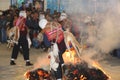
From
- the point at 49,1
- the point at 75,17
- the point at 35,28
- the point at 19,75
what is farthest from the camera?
the point at 49,1

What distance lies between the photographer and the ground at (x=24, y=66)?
36.4 ft

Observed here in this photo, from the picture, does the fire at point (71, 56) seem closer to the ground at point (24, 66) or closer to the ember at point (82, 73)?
the ember at point (82, 73)

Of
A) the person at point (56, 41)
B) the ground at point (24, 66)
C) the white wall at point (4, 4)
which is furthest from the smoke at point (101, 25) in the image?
the white wall at point (4, 4)

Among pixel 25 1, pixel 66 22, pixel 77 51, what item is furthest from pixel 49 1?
pixel 77 51

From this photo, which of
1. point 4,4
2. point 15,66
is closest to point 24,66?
point 15,66

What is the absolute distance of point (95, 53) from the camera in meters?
13.3

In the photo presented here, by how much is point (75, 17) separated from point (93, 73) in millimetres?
6210

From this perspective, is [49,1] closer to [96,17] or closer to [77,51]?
[96,17]

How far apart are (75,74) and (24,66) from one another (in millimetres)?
3359

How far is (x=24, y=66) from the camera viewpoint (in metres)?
12.6

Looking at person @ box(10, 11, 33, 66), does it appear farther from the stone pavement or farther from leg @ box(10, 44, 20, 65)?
the stone pavement

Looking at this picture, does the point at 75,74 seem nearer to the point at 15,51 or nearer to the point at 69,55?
the point at 69,55

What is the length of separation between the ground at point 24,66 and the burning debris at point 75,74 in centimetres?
38

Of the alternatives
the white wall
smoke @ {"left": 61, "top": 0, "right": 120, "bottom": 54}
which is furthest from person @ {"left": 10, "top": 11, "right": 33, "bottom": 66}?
the white wall
